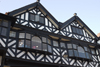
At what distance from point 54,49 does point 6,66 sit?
214 inches

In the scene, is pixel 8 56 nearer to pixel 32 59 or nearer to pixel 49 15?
pixel 32 59

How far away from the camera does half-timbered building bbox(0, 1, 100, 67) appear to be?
12.2 m

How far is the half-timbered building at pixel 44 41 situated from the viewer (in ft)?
39.9

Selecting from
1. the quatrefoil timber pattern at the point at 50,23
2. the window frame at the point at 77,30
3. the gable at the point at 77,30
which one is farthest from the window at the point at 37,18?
the window frame at the point at 77,30

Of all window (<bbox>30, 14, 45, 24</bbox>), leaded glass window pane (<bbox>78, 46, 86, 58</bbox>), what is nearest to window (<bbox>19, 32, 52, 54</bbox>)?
window (<bbox>30, 14, 45, 24</bbox>)

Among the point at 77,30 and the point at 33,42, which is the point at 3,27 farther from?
the point at 77,30

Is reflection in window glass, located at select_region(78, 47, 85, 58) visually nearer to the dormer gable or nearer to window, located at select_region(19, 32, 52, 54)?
the dormer gable

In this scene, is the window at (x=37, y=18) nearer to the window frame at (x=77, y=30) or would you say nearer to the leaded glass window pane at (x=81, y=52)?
the window frame at (x=77, y=30)

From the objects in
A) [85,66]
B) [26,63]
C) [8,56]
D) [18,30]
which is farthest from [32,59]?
[85,66]

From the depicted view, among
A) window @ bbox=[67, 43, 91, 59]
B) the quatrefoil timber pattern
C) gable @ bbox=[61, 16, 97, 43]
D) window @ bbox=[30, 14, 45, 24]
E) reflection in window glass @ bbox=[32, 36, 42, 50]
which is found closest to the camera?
reflection in window glass @ bbox=[32, 36, 42, 50]

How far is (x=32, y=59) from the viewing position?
494 inches

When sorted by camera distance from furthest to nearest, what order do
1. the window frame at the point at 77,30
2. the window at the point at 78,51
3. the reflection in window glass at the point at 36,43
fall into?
the window frame at the point at 77,30 < the window at the point at 78,51 < the reflection in window glass at the point at 36,43

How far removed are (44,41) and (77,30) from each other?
19.9 ft

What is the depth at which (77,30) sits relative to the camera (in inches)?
710
